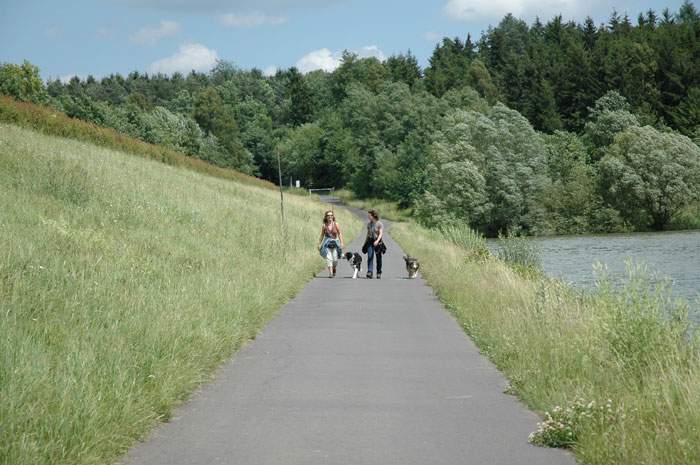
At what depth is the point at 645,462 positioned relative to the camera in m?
5.71

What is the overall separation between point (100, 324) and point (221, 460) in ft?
13.6

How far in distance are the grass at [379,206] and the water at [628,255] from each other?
1396 inches

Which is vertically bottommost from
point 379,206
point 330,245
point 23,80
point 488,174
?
point 379,206

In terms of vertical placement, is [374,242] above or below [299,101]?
below

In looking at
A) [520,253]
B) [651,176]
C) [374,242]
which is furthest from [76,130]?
[651,176]

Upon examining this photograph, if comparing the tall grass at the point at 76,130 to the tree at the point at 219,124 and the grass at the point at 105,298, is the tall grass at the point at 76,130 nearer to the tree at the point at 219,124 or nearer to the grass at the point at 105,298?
the grass at the point at 105,298

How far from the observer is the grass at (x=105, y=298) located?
657cm

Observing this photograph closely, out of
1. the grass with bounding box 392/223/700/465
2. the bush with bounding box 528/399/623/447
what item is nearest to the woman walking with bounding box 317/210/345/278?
the grass with bounding box 392/223/700/465

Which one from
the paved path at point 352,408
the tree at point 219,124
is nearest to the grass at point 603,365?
the paved path at point 352,408

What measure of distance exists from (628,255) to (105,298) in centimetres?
2738

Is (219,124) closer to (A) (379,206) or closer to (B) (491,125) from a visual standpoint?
(A) (379,206)

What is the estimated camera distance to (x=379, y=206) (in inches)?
4277

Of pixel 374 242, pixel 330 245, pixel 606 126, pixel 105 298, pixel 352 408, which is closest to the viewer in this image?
pixel 352 408

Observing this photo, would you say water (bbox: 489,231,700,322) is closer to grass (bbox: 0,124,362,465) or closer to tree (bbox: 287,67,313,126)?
grass (bbox: 0,124,362,465)
